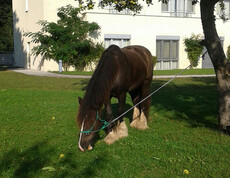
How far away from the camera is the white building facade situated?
21.3m

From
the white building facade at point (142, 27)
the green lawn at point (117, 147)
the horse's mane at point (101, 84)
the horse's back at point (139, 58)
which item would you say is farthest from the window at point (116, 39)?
the horse's mane at point (101, 84)

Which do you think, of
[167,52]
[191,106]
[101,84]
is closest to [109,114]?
[101,84]

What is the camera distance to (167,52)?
23.7 meters

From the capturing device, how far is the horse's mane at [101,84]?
4207mm

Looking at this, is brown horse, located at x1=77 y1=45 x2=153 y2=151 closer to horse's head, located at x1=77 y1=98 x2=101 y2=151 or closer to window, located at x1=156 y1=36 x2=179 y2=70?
horse's head, located at x1=77 y1=98 x2=101 y2=151

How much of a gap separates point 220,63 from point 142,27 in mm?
17425

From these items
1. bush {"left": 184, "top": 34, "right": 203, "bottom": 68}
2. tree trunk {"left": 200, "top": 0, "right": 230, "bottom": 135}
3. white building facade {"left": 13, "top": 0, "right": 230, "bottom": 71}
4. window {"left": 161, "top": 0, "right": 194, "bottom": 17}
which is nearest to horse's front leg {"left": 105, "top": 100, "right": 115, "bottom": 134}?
tree trunk {"left": 200, "top": 0, "right": 230, "bottom": 135}

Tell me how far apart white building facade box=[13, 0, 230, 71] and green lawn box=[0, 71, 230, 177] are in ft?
47.3

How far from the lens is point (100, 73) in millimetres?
4590

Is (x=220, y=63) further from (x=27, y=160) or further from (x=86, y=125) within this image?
(x=27, y=160)

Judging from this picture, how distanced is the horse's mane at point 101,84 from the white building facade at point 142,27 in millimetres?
16678

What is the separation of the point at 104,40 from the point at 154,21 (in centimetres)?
446

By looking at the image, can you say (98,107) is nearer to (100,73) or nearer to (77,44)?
(100,73)

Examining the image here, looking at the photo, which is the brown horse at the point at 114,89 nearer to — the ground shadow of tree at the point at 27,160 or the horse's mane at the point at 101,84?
the horse's mane at the point at 101,84
